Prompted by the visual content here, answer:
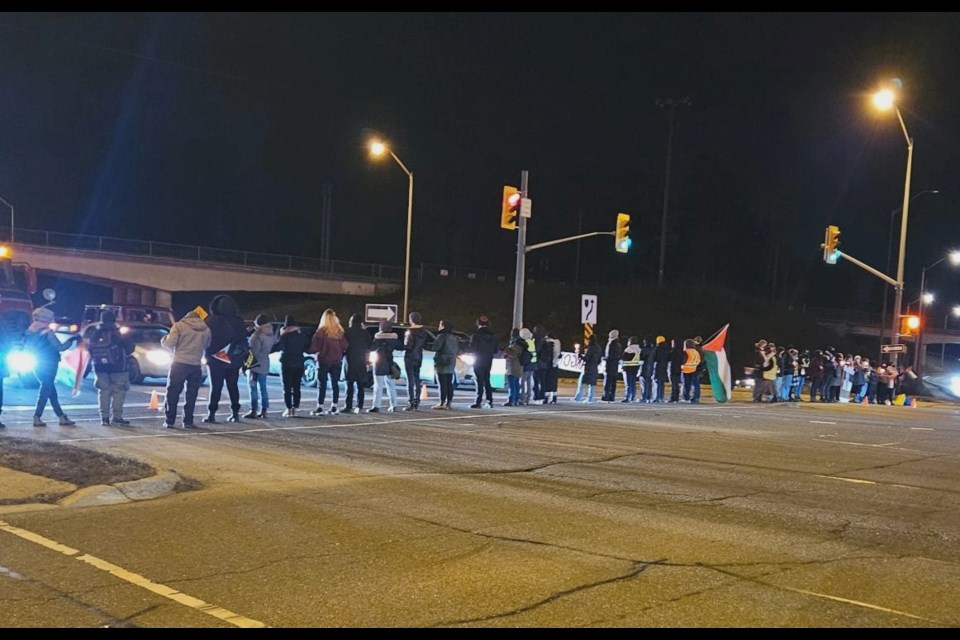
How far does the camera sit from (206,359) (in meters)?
14.0

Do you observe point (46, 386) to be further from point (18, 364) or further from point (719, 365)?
point (719, 365)

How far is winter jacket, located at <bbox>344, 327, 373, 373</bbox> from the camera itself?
16062 millimetres

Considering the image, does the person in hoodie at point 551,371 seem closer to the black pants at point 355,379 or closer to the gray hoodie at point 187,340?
the black pants at point 355,379

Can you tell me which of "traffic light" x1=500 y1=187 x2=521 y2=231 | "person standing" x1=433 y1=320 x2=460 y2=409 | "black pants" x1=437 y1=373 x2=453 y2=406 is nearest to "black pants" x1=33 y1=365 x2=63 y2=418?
"person standing" x1=433 y1=320 x2=460 y2=409

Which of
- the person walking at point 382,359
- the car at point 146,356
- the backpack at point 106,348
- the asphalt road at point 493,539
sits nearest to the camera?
the asphalt road at point 493,539

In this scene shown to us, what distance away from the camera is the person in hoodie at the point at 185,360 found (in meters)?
13.4

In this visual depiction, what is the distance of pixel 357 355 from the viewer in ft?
53.1

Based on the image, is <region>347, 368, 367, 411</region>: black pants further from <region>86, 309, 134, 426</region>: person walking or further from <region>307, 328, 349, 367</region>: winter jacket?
<region>86, 309, 134, 426</region>: person walking

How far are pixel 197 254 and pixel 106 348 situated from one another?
50.1m

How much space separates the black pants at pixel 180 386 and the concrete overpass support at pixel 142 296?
4856cm

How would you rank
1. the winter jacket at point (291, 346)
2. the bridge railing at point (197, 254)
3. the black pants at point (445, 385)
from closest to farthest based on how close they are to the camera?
the winter jacket at point (291, 346) < the black pants at point (445, 385) < the bridge railing at point (197, 254)

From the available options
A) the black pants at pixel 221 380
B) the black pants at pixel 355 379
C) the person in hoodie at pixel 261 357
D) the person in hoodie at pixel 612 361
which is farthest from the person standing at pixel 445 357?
the person in hoodie at pixel 612 361

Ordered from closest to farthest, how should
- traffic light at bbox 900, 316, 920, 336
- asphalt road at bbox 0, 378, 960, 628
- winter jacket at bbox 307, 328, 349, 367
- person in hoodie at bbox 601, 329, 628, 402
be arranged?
asphalt road at bbox 0, 378, 960, 628, winter jacket at bbox 307, 328, 349, 367, person in hoodie at bbox 601, 329, 628, 402, traffic light at bbox 900, 316, 920, 336

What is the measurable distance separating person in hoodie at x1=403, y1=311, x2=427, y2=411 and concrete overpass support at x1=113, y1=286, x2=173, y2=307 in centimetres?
4612
